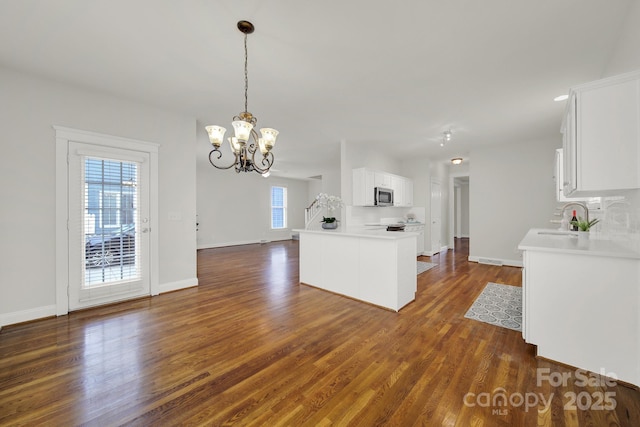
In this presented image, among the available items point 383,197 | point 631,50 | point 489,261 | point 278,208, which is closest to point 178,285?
point 383,197

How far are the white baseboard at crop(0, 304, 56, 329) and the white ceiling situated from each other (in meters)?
2.61

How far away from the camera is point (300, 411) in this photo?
1528mm

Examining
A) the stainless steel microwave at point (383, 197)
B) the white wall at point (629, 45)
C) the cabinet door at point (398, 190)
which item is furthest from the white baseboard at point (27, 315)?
the cabinet door at point (398, 190)

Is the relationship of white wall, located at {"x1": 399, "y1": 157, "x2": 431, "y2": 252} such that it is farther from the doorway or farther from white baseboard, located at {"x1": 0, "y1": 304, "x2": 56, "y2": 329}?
white baseboard, located at {"x1": 0, "y1": 304, "x2": 56, "y2": 329}

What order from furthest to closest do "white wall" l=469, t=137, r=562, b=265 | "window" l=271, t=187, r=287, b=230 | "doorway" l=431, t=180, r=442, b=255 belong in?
"window" l=271, t=187, r=287, b=230 < "doorway" l=431, t=180, r=442, b=255 < "white wall" l=469, t=137, r=562, b=265

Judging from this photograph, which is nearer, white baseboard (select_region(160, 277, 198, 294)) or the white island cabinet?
the white island cabinet

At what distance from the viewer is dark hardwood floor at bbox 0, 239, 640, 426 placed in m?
1.51

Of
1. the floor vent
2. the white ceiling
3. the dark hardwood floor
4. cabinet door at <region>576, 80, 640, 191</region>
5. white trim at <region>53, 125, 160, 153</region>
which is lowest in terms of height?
the dark hardwood floor

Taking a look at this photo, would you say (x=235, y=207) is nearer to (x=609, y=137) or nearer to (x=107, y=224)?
(x=107, y=224)

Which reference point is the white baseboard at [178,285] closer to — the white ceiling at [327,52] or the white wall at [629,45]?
the white ceiling at [327,52]

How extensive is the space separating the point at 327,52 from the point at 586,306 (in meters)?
2.97

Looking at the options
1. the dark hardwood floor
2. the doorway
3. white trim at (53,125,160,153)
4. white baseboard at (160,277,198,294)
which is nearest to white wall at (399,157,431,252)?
the doorway

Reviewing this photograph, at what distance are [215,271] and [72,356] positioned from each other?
3065 mm

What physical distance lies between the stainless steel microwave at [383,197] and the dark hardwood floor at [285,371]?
8.74 ft
